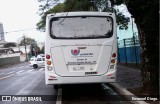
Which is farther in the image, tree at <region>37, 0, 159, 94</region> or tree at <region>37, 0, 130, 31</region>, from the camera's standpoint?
tree at <region>37, 0, 130, 31</region>

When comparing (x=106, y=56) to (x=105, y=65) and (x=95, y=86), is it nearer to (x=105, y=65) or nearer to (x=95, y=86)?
(x=105, y=65)

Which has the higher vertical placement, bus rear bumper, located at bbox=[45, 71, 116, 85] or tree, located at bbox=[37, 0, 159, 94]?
tree, located at bbox=[37, 0, 159, 94]

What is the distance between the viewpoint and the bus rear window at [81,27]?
40.9 ft

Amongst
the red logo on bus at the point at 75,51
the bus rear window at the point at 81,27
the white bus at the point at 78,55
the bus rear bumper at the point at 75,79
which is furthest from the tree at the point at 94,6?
the bus rear bumper at the point at 75,79

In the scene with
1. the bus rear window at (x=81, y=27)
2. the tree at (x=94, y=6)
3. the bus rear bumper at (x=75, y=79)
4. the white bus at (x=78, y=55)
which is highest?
the tree at (x=94, y=6)

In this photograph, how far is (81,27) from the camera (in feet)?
41.2

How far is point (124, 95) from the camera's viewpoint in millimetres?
12047

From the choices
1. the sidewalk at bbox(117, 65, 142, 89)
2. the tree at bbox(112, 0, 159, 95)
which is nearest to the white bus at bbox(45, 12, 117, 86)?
the tree at bbox(112, 0, 159, 95)

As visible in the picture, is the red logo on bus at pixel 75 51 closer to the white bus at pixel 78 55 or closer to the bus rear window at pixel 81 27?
the white bus at pixel 78 55

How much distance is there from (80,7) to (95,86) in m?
8.33

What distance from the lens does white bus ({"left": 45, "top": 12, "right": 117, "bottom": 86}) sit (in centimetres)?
1226

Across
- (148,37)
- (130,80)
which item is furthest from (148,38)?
(130,80)

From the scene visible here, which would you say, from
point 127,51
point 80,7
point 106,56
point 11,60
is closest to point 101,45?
point 106,56

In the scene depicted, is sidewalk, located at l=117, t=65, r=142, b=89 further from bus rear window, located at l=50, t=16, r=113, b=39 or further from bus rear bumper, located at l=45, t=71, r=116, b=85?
bus rear window, located at l=50, t=16, r=113, b=39
